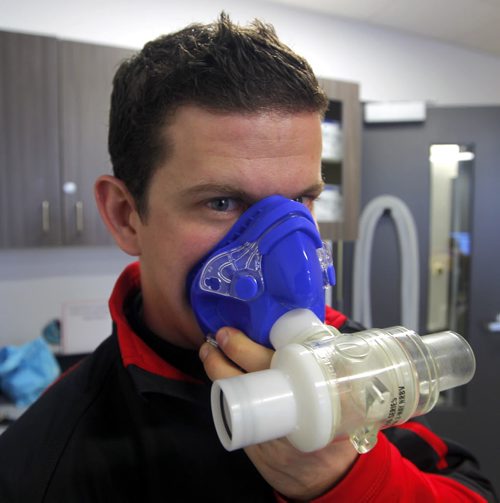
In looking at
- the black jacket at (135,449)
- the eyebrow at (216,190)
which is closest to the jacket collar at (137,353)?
the black jacket at (135,449)

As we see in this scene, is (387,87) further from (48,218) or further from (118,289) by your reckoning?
(118,289)

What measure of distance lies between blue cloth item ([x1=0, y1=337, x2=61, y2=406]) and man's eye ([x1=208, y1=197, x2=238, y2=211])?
134 centimetres

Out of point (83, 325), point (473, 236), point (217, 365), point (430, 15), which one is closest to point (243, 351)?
point (217, 365)

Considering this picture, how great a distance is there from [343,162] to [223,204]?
4.40 ft

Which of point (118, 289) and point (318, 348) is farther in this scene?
point (118, 289)

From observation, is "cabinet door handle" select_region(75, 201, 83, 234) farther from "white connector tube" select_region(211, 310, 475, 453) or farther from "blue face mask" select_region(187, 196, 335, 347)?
"white connector tube" select_region(211, 310, 475, 453)

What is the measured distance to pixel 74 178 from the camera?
1.50 metres

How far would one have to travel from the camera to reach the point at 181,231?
64 cm

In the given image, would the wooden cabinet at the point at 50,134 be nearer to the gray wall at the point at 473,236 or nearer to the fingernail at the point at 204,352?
the fingernail at the point at 204,352

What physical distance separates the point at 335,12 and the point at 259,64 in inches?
73.5

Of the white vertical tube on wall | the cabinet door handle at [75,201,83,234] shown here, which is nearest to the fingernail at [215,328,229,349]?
the cabinet door handle at [75,201,83,234]

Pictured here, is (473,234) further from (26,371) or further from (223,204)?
(26,371)

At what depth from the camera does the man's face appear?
613 mm

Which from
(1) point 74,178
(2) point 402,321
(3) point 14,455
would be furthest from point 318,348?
(2) point 402,321
